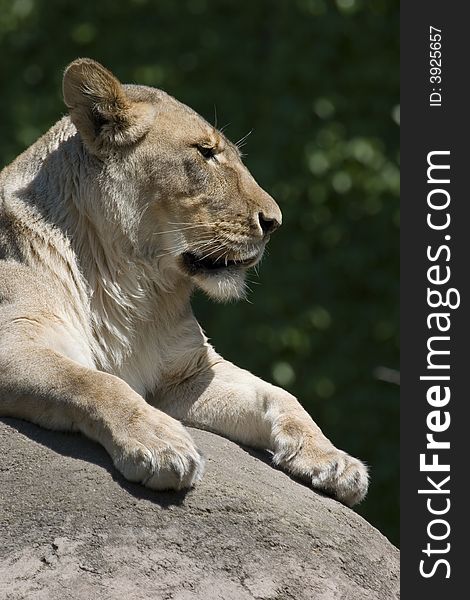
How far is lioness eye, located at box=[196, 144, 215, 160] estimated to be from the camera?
15.8 feet

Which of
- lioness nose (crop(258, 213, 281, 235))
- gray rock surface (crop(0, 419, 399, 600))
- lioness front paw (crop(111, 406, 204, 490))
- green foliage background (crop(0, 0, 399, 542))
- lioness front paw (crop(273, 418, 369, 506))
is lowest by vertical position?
gray rock surface (crop(0, 419, 399, 600))

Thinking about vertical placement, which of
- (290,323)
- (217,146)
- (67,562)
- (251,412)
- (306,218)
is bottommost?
(67,562)

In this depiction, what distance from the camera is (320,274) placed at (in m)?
9.56

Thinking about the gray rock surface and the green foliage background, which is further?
the green foliage background

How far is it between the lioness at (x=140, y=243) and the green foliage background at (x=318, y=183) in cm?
448

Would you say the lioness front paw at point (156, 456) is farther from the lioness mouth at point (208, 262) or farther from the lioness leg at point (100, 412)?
the lioness mouth at point (208, 262)

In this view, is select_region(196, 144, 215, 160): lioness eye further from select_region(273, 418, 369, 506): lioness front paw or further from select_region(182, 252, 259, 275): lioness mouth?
select_region(273, 418, 369, 506): lioness front paw

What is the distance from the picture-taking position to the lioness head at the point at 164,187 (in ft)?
15.5

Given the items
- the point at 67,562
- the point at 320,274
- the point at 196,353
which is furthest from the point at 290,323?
the point at 67,562

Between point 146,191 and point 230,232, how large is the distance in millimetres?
321

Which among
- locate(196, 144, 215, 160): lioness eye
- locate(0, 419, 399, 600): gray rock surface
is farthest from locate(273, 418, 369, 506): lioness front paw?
locate(196, 144, 215, 160): lioness eye

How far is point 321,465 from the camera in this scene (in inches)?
172

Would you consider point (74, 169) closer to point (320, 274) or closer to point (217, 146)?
point (217, 146)

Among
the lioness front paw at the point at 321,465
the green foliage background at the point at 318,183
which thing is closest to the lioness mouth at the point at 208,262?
the lioness front paw at the point at 321,465
